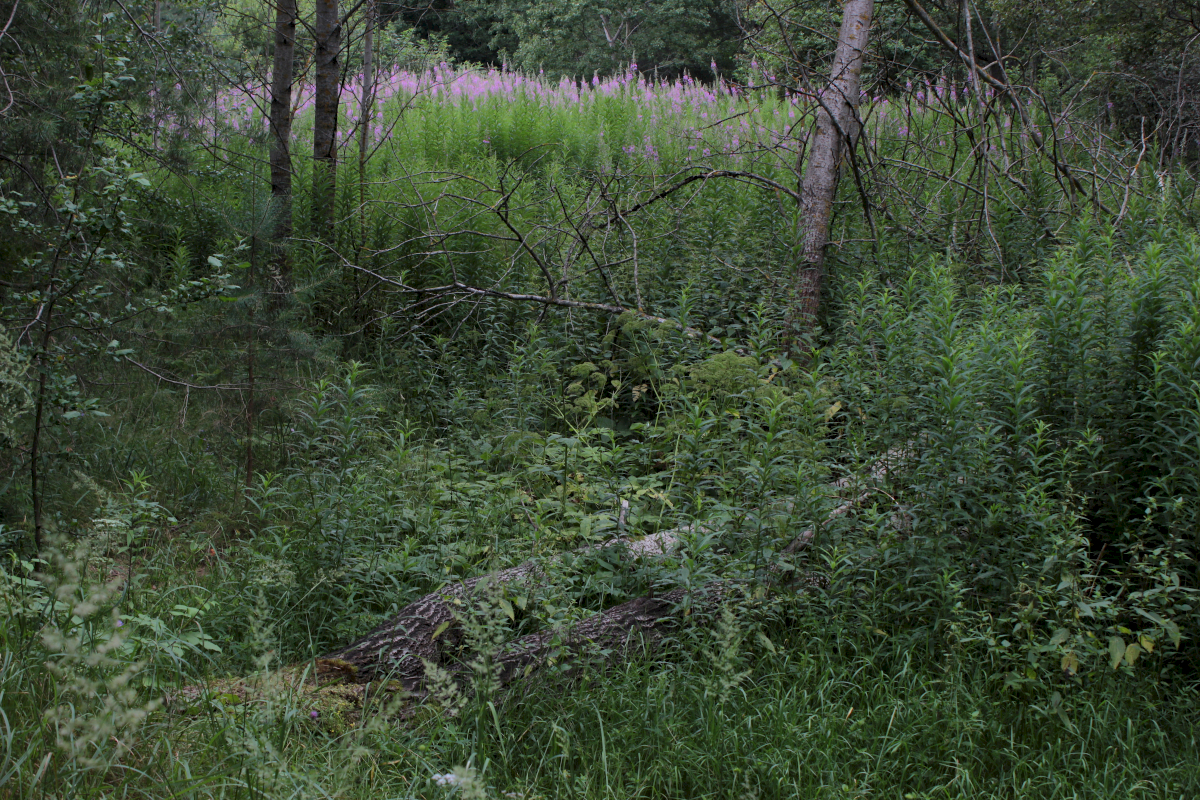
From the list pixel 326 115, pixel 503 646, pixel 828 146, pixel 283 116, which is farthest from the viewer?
pixel 326 115

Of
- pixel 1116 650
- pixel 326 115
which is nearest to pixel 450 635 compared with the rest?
pixel 1116 650

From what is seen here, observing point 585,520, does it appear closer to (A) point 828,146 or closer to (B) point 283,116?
(A) point 828,146

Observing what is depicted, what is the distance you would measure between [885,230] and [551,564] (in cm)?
451

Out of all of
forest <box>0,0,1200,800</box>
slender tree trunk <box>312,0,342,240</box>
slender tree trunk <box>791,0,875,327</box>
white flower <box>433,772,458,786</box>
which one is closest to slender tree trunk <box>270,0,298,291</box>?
forest <box>0,0,1200,800</box>

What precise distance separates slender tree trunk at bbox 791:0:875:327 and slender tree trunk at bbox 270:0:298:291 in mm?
3829

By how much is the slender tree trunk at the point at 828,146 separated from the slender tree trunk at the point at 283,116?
12.6ft

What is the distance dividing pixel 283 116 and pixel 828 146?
13.6 feet

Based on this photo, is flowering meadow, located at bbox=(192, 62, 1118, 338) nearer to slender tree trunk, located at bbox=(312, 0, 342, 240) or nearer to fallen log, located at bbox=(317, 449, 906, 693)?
slender tree trunk, located at bbox=(312, 0, 342, 240)

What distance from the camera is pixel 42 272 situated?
3.45 m

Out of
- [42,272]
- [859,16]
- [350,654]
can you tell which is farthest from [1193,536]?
[42,272]

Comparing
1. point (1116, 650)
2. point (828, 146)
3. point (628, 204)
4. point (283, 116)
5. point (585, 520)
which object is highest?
point (283, 116)

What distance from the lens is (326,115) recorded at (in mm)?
6883

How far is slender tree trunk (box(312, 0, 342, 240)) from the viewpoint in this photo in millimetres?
6734

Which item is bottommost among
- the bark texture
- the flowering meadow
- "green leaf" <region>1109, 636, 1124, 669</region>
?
the bark texture
